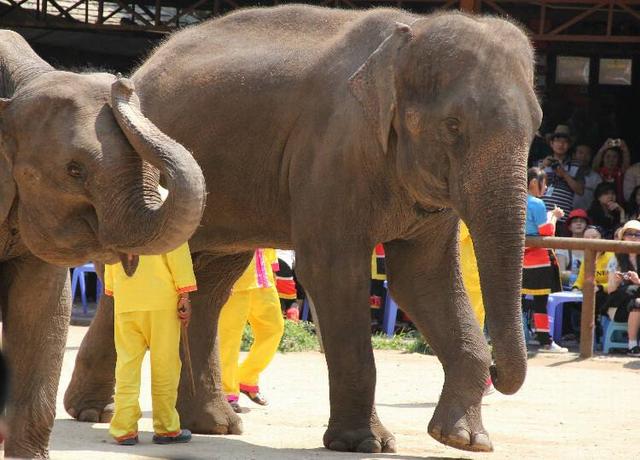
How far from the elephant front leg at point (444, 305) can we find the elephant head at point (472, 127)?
0.47 meters

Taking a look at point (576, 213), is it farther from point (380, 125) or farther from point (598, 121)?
point (380, 125)

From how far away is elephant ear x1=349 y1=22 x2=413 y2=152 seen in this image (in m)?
7.45

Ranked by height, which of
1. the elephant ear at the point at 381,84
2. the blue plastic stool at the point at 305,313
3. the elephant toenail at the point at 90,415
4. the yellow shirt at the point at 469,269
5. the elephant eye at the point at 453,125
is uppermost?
the elephant ear at the point at 381,84

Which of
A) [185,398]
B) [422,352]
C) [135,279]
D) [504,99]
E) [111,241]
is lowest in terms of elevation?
[422,352]

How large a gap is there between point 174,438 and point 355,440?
2.96ft

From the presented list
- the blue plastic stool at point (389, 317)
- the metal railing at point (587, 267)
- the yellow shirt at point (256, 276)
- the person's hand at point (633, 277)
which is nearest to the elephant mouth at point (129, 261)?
the yellow shirt at point (256, 276)

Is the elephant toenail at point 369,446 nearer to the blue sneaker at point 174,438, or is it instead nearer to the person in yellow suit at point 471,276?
the blue sneaker at point 174,438

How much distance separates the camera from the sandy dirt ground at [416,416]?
740 cm

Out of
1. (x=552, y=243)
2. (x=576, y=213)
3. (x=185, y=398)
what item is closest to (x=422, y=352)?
(x=552, y=243)

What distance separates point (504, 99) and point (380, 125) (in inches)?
27.1

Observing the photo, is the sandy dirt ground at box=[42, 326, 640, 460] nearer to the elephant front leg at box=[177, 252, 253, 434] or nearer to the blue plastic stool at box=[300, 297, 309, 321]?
the elephant front leg at box=[177, 252, 253, 434]

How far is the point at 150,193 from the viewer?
5418mm

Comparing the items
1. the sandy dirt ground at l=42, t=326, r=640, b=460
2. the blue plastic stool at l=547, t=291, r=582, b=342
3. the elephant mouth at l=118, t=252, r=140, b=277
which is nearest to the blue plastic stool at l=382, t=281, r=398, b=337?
the sandy dirt ground at l=42, t=326, r=640, b=460

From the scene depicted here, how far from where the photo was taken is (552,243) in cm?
1272
